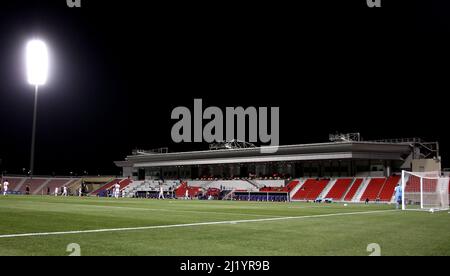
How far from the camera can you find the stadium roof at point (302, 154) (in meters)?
60.6

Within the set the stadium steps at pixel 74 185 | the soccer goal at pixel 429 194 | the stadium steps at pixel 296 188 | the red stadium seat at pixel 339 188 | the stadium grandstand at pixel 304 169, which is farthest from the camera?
the stadium steps at pixel 74 185

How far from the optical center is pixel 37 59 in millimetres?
30281

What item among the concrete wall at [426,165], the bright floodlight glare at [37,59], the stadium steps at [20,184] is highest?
the bright floodlight glare at [37,59]

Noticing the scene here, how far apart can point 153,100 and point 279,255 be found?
198ft

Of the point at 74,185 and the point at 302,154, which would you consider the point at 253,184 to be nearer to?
the point at 302,154

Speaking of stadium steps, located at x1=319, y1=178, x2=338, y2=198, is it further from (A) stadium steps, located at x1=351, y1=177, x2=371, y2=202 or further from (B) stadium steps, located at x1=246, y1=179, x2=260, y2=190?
(B) stadium steps, located at x1=246, y1=179, x2=260, y2=190

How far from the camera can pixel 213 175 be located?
8481 centimetres

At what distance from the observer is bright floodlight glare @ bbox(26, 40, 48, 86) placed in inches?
1180

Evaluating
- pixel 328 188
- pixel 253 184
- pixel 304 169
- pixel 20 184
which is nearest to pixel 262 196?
pixel 253 184

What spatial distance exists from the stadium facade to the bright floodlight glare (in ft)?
134

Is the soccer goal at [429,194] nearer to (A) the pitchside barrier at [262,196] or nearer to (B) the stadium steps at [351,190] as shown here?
(B) the stadium steps at [351,190]

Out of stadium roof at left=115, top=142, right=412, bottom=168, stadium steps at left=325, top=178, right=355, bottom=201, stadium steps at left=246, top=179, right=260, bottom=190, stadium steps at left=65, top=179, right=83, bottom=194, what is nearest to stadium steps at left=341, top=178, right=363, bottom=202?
stadium steps at left=325, top=178, right=355, bottom=201

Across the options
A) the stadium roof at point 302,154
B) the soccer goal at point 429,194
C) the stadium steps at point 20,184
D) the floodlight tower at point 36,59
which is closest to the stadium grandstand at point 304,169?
the stadium roof at point 302,154

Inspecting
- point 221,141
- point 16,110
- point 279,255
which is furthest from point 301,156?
point 279,255
